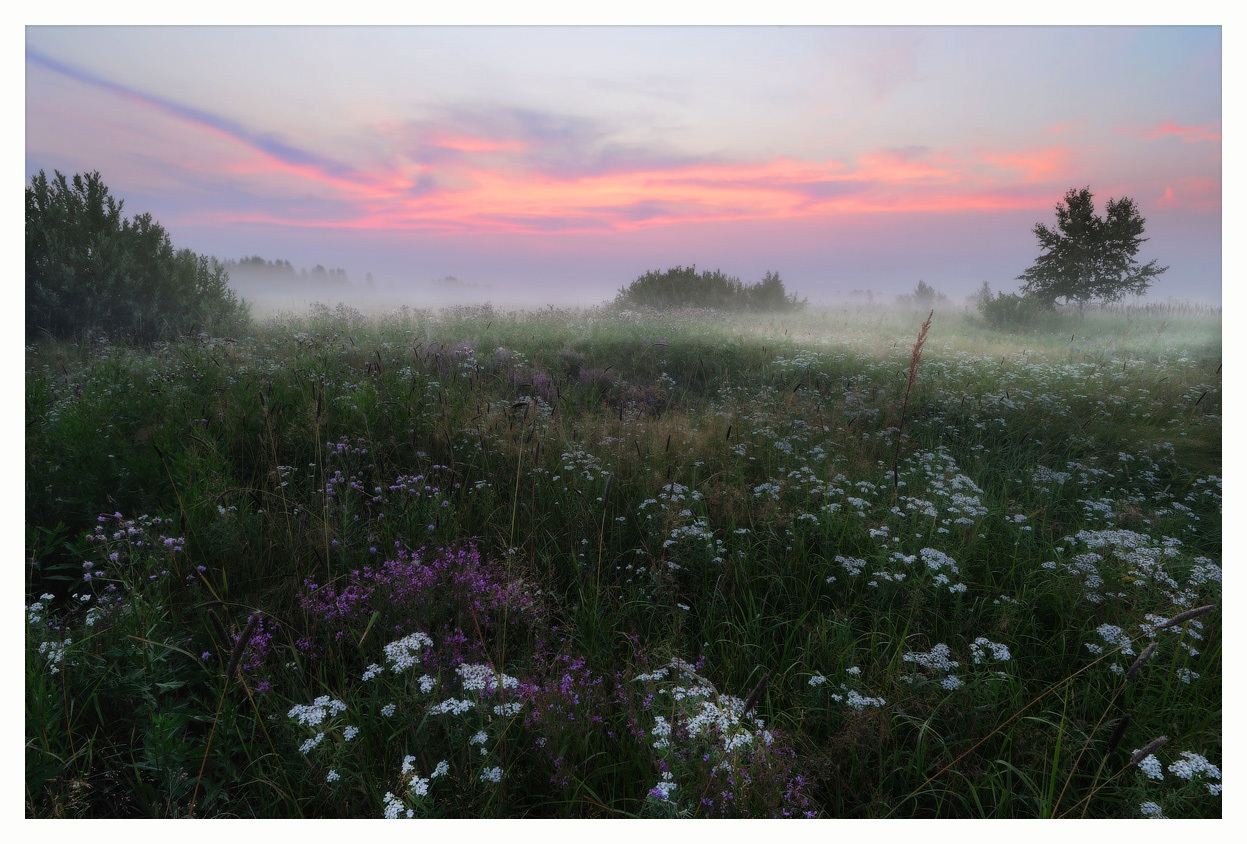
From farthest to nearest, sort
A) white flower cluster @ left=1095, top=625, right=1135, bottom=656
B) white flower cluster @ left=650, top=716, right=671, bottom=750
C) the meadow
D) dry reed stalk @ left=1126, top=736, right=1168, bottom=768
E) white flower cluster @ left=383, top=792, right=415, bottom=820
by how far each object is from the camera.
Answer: white flower cluster @ left=1095, top=625, right=1135, bottom=656 → the meadow → white flower cluster @ left=650, top=716, right=671, bottom=750 → white flower cluster @ left=383, top=792, right=415, bottom=820 → dry reed stalk @ left=1126, top=736, right=1168, bottom=768

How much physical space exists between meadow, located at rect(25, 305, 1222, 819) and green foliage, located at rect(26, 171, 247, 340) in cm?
278

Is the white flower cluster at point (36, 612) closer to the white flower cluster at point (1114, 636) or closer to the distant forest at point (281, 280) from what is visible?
the white flower cluster at point (1114, 636)

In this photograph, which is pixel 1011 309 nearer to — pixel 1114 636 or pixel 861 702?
pixel 1114 636

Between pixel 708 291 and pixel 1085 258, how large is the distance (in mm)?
11247

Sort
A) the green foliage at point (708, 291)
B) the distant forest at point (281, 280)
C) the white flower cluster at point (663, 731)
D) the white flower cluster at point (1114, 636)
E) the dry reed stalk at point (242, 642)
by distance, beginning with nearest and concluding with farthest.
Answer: the dry reed stalk at point (242, 642) → the white flower cluster at point (663, 731) → the white flower cluster at point (1114, 636) → the distant forest at point (281, 280) → the green foliage at point (708, 291)

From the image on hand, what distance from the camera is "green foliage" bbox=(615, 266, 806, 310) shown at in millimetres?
19969

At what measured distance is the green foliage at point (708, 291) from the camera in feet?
65.5

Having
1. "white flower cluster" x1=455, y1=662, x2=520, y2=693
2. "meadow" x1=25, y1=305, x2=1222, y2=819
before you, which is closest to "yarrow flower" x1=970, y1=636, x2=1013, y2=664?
"meadow" x1=25, y1=305, x2=1222, y2=819

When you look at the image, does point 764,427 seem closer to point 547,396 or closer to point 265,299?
point 547,396

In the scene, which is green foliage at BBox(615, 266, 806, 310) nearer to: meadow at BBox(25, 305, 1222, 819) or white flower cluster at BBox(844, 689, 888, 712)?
meadow at BBox(25, 305, 1222, 819)

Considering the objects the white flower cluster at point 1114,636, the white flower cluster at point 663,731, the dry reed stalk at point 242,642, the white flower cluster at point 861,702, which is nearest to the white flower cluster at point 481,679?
the white flower cluster at point 663,731

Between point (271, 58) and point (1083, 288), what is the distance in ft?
55.8

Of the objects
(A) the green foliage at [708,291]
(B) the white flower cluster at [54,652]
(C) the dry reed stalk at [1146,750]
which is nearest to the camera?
(C) the dry reed stalk at [1146,750]

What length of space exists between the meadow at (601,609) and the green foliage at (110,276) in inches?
110
